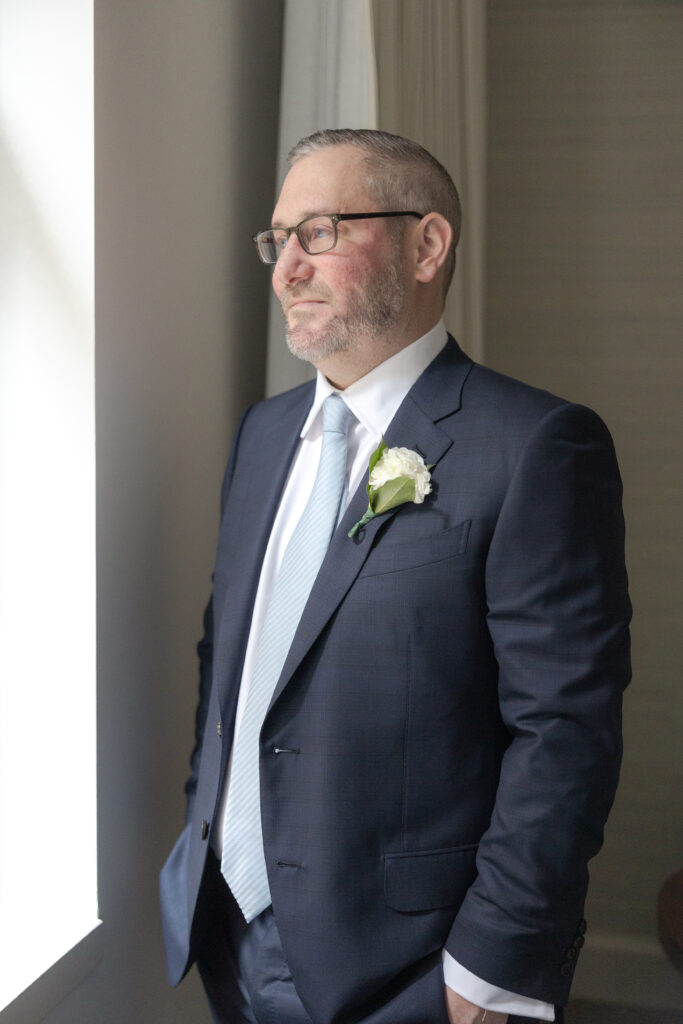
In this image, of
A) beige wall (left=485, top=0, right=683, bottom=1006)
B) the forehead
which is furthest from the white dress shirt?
beige wall (left=485, top=0, right=683, bottom=1006)

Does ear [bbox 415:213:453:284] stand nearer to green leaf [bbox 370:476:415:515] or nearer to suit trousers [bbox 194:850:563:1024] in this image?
green leaf [bbox 370:476:415:515]

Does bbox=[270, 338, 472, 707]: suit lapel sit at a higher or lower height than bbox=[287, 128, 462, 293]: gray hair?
lower

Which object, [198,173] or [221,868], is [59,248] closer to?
[198,173]

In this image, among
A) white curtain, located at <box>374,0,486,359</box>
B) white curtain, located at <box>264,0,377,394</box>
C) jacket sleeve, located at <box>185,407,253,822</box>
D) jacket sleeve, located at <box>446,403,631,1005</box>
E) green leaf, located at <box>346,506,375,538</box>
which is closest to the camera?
jacket sleeve, located at <box>446,403,631,1005</box>

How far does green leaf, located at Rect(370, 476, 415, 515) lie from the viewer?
4.02ft

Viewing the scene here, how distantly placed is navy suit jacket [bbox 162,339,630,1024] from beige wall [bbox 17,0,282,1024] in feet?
1.36

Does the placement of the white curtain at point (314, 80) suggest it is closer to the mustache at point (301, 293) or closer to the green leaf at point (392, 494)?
the mustache at point (301, 293)

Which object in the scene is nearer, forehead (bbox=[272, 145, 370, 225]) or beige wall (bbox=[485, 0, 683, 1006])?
forehead (bbox=[272, 145, 370, 225])

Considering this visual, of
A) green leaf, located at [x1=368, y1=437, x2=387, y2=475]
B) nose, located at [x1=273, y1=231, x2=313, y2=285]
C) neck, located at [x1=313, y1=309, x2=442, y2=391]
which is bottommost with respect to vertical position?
green leaf, located at [x1=368, y1=437, x2=387, y2=475]

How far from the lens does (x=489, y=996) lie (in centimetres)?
117

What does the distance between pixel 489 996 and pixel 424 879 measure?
155 millimetres

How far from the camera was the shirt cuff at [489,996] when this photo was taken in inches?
45.9

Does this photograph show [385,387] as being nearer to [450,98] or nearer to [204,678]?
[204,678]

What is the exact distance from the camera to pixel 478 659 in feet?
4.09
